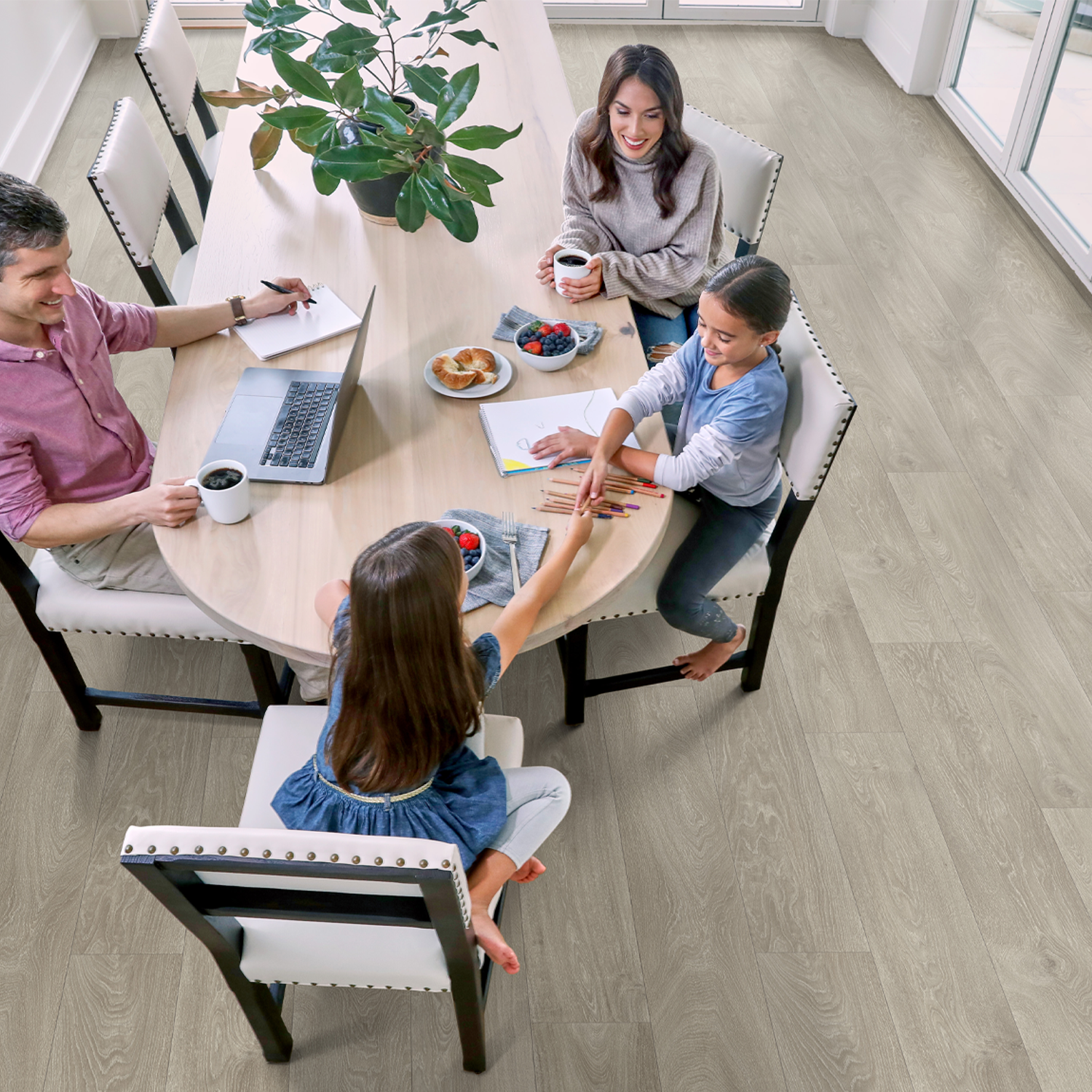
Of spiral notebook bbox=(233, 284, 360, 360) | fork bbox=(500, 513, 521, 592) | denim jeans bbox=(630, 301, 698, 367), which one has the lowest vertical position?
denim jeans bbox=(630, 301, 698, 367)

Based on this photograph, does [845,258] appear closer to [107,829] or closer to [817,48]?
[817,48]

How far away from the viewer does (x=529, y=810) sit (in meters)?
1.55

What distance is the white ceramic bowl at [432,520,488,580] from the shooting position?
5.21 ft

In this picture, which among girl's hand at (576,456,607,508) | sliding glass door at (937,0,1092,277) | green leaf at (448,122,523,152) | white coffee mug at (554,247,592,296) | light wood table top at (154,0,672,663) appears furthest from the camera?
sliding glass door at (937,0,1092,277)

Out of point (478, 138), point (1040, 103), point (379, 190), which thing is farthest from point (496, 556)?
point (1040, 103)

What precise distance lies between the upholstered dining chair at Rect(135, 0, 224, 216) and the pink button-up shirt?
0.67 metres

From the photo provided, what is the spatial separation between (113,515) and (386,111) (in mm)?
988

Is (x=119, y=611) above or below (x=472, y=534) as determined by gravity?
below

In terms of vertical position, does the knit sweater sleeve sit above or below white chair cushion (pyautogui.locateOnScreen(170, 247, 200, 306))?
above

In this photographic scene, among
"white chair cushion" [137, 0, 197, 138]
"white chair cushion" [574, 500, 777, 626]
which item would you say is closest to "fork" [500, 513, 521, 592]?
"white chair cushion" [574, 500, 777, 626]

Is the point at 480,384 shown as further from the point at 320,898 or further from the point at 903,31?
the point at 903,31

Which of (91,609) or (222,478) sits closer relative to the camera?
(222,478)

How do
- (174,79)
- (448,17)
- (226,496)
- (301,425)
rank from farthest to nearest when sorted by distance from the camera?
(174,79), (448,17), (301,425), (226,496)

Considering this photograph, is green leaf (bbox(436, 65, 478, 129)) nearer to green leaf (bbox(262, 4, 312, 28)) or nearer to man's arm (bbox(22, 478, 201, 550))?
green leaf (bbox(262, 4, 312, 28))
